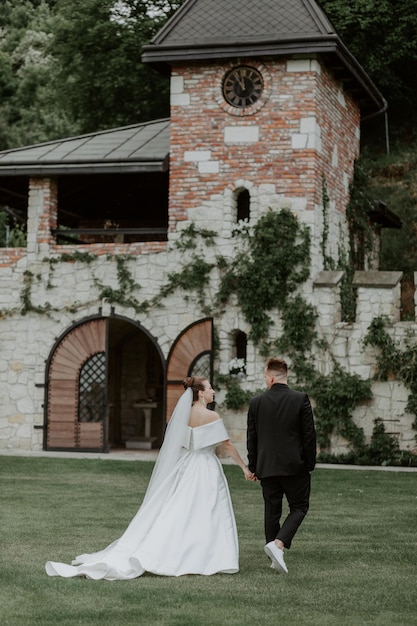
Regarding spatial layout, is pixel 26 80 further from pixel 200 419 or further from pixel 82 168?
pixel 200 419

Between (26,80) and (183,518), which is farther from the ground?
(26,80)

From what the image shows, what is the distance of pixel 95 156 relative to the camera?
69.3 feet

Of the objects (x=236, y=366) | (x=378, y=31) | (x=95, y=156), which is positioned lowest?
(x=236, y=366)

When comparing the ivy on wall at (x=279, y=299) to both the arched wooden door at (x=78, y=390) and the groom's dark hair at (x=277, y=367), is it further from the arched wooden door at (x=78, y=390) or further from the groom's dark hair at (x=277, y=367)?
the groom's dark hair at (x=277, y=367)

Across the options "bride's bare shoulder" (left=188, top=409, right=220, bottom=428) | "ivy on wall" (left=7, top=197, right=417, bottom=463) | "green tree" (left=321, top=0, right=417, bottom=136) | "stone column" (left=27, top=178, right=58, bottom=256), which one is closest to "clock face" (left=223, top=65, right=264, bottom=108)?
"ivy on wall" (left=7, top=197, right=417, bottom=463)

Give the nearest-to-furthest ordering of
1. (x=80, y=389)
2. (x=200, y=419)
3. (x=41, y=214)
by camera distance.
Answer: (x=200, y=419)
(x=80, y=389)
(x=41, y=214)

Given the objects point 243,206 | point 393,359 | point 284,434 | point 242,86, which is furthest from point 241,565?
point 242,86

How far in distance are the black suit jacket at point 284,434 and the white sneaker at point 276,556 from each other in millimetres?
606

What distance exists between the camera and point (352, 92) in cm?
2247

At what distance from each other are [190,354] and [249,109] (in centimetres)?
438

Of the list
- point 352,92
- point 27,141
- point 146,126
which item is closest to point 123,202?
point 146,126

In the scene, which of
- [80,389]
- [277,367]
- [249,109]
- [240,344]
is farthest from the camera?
[80,389]

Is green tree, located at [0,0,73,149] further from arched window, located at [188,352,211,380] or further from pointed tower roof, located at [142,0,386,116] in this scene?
arched window, located at [188,352,211,380]

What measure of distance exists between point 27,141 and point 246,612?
108 feet
